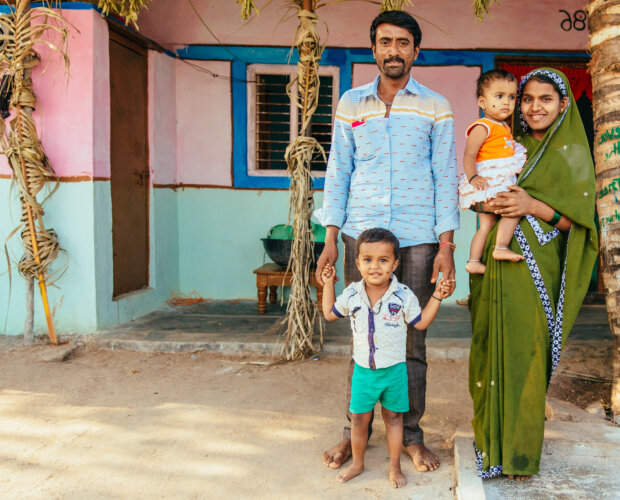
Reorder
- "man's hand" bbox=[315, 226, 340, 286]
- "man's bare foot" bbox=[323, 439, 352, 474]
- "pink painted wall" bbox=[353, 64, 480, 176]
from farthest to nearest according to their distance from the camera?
1. "pink painted wall" bbox=[353, 64, 480, 176]
2. "man's bare foot" bbox=[323, 439, 352, 474]
3. "man's hand" bbox=[315, 226, 340, 286]

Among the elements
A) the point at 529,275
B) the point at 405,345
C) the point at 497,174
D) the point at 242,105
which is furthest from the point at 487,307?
the point at 242,105

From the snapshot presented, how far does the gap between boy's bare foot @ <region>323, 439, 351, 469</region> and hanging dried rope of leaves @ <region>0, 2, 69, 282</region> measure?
9.63 ft

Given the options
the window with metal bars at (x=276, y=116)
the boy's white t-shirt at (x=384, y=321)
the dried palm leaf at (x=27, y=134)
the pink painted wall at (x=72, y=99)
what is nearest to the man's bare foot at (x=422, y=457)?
the boy's white t-shirt at (x=384, y=321)

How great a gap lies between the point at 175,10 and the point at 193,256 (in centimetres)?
260

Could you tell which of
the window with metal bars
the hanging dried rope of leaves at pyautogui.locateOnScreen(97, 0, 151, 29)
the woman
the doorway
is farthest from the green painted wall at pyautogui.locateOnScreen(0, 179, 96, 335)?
the woman

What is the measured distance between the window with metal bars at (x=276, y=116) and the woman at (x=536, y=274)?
3710mm

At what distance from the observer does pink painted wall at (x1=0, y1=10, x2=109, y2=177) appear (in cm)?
453

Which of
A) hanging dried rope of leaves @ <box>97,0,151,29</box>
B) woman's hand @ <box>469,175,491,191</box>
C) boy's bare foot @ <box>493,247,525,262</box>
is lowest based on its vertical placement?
boy's bare foot @ <box>493,247,525,262</box>

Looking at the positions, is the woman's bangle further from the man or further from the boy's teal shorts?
the boy's teal shorts

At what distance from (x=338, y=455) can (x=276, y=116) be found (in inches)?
174

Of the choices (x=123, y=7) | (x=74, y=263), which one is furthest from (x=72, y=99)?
(x=74, y=263)

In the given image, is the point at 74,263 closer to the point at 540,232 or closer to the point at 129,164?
the point at 129,164

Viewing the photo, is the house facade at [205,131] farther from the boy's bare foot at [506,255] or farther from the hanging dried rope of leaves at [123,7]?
the boy's bare foot at [506,255]

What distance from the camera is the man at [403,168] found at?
2.54 metres
